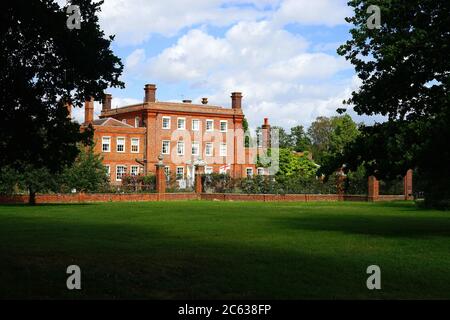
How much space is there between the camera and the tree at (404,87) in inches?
775

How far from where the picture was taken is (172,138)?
79.9 metres

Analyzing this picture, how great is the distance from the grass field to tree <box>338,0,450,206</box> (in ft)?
8.13

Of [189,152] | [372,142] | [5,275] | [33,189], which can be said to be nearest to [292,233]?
[372,142]

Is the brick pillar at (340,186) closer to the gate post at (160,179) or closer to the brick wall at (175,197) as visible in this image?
the brick wall at (175,197)

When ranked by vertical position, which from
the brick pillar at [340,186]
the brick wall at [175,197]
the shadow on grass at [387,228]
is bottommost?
the shadow on grass at [387,228]

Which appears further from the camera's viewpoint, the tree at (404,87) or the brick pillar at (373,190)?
the brick pillar at (373,190)

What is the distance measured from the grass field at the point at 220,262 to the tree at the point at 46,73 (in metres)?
2.52

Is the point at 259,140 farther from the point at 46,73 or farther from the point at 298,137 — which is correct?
the point at 46,73

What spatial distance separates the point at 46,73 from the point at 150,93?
63.9 m

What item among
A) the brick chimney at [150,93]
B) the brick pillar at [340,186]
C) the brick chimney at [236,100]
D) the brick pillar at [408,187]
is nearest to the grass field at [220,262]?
the brick pillar at [340,186]

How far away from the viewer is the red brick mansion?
75.6 m

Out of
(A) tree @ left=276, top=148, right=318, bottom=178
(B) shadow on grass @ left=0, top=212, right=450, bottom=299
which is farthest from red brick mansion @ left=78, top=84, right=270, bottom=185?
A: (B) shadow on grass @ left=0, top=212, right=450, bottom=299

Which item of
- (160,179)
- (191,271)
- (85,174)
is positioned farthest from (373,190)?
(191,271)

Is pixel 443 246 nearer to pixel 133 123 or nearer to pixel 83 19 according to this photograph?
pixel 83 19
